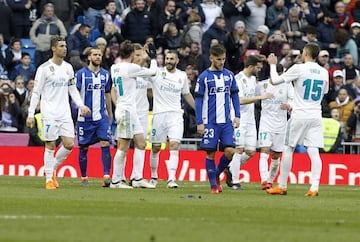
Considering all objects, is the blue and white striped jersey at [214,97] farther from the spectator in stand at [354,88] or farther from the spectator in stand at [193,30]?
the spectator in stand at [193,30]

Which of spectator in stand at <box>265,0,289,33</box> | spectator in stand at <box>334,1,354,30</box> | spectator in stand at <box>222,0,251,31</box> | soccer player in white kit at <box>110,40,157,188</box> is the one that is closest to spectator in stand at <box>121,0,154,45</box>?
spectator in stand at <box>222,0,251,31</box>

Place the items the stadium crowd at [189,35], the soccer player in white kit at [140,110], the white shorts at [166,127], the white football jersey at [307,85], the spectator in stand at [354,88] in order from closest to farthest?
the white football jersey at [307,85], the soccer player in white kit at [140,110], the white shorts at [166,127], the stadium crowd at [189,35], the spectator in stand at [354,88]

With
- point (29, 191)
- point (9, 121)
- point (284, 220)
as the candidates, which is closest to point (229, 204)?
point (284, 220)

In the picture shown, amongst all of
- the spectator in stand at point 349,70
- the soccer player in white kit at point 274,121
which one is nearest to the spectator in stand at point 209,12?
the spectator in stand at point 349,70

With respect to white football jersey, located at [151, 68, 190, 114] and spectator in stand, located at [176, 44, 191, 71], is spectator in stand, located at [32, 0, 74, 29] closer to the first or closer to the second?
spectator in stand, located at [176, 44, 191, 71]

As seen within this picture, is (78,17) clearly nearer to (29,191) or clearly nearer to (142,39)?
(142,39)

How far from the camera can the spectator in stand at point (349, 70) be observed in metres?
31.8

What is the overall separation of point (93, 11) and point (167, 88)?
37.3 ft

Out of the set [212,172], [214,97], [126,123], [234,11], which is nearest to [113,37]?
[234,11]

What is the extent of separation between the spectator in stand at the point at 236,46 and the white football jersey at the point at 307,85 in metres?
12.5

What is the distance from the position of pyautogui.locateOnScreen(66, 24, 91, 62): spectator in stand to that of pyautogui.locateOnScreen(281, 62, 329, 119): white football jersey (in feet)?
42.6

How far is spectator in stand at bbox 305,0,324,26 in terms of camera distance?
34.4m

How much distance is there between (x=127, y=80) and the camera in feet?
69.0

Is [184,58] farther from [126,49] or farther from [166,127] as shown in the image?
[126,49]
